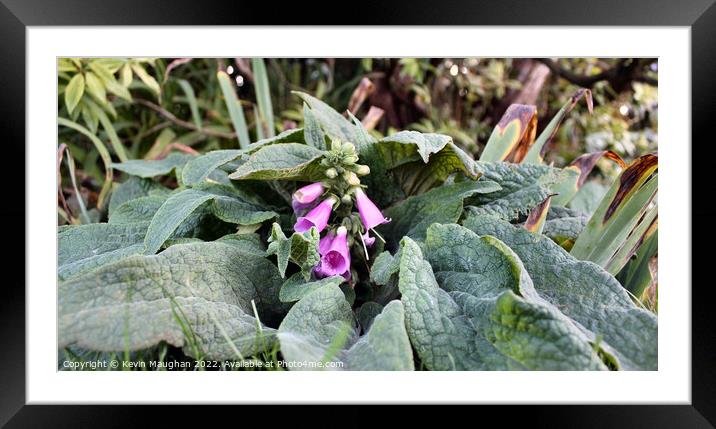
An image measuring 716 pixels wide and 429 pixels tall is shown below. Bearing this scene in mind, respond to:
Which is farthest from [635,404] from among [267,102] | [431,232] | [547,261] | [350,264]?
[267,102]

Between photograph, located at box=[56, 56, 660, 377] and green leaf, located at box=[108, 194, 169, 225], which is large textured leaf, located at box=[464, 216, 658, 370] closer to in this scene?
photograph, located at box=[56, 56, 660, 377]

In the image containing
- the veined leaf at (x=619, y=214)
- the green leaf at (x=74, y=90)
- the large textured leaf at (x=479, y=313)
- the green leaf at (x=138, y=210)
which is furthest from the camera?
the green leaf at (x=74, y=90)

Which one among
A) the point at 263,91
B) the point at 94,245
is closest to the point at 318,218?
the point at 94,245

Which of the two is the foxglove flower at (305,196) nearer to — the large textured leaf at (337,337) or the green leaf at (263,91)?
the large textured leaf at (337,337)

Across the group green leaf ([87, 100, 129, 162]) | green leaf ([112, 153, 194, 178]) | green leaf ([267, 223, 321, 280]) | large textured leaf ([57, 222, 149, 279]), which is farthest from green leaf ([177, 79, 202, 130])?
green leaf ([267, 223, 321, 280])

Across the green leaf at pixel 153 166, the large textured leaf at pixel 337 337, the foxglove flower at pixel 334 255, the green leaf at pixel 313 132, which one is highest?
the green leaf at pixel 313 132

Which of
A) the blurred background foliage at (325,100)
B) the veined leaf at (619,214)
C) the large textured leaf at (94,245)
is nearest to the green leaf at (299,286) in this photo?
the large textured leaf at (94,245)
